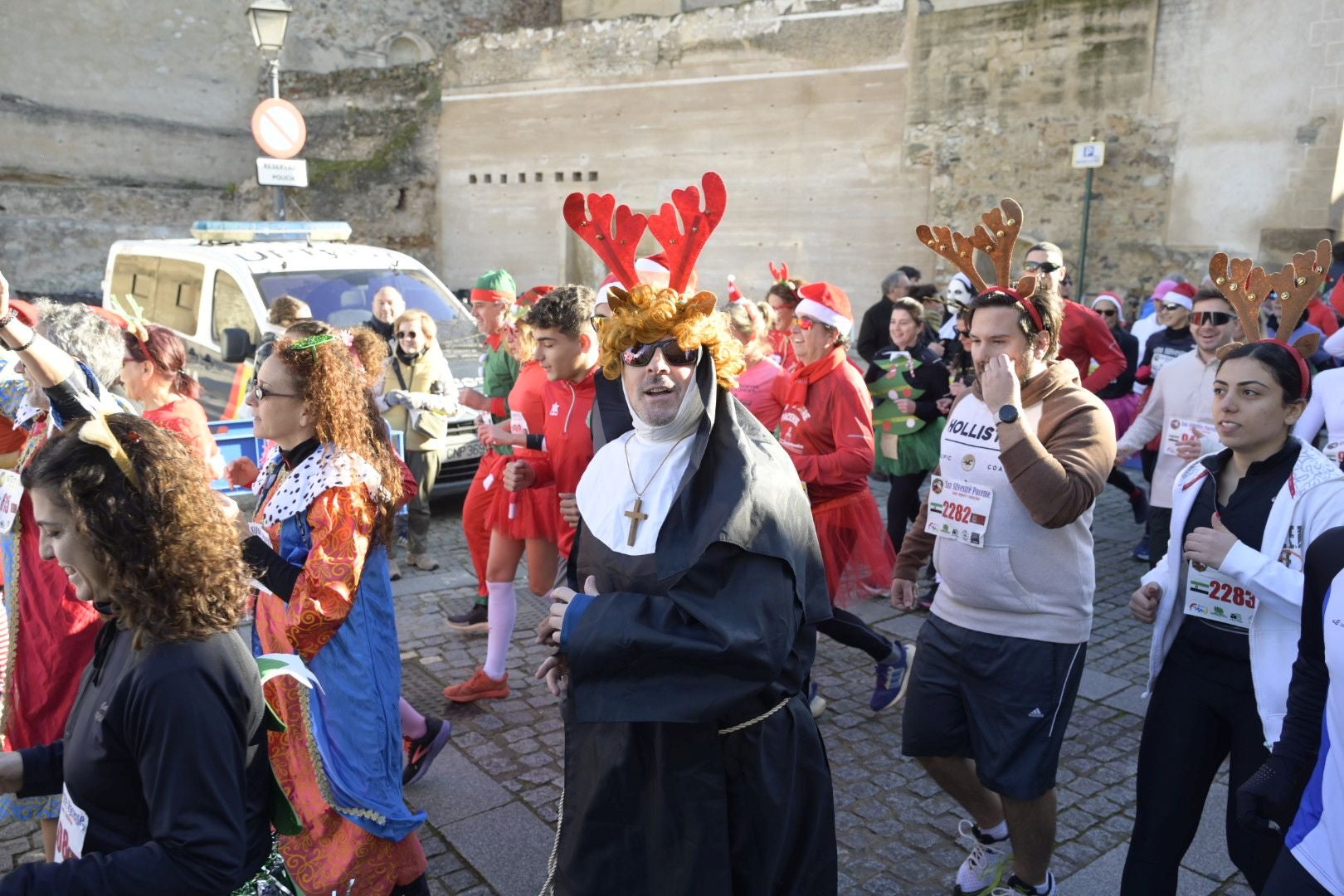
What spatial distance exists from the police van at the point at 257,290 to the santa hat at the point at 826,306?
395cm

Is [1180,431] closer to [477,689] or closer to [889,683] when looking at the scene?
[889,683]

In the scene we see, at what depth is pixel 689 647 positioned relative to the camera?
2.15 metres

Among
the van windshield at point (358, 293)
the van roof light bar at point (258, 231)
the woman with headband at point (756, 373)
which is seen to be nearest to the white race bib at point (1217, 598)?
the woman with headband at point (756, 373)

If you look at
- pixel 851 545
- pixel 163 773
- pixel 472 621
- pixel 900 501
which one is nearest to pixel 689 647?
pixel 163 773

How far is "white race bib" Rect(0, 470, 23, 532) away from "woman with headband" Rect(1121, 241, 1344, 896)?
11.4ft

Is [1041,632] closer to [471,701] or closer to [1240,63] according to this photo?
[471,701]

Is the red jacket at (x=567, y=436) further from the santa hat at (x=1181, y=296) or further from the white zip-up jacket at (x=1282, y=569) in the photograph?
the santa hat at (x=1181, y=296)

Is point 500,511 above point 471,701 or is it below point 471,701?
above

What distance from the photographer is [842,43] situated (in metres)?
16.2

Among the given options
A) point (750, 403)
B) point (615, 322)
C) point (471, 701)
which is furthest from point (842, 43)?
point (615, 322)

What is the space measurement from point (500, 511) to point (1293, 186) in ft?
40.9

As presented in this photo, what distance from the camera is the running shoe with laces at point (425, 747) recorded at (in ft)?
12.7

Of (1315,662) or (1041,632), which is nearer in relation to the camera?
(1315,662)

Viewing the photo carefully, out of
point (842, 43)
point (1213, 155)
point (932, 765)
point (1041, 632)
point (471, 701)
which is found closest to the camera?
point (1041, 632)
